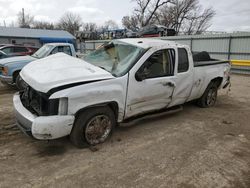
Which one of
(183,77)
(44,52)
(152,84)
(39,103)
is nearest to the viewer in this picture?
(39,103)

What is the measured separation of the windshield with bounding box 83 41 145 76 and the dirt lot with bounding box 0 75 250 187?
130 cm

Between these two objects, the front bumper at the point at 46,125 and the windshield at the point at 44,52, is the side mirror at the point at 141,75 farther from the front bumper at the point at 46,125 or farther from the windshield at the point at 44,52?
the windshield at the point at 44,52

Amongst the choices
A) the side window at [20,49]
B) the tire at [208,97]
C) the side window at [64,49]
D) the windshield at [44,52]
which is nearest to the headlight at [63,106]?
the tire at [208,97]

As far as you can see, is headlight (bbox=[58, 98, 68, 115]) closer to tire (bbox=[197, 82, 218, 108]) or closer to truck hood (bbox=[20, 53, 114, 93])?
truck hood (bbox=[20, 53, 114, 93])

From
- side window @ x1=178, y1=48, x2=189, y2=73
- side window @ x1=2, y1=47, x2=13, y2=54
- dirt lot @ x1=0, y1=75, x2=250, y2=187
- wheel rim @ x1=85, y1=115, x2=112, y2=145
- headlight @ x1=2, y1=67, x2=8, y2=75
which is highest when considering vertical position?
side window @ x1=2, y1=47, x2=13, y2=54

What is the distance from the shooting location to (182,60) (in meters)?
5.07

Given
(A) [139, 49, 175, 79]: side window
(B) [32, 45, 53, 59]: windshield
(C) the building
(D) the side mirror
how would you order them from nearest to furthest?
(D) the side mirror
(A) [139, 49, 175, 79]: side window
(B) [32, 45, 53, 59]: windshield
(C) the building

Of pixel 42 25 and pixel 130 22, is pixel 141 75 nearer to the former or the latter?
pixel 130 22

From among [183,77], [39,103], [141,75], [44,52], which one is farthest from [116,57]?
[44,52]

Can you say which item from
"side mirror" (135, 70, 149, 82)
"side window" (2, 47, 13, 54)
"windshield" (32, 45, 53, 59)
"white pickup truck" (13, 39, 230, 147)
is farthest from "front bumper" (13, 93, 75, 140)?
"side window" (2, 47, 13, 54)

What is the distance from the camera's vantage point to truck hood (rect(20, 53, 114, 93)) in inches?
133

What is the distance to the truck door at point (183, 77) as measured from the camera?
496 centimetres

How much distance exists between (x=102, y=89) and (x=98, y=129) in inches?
28.4

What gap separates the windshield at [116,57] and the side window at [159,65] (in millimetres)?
250
